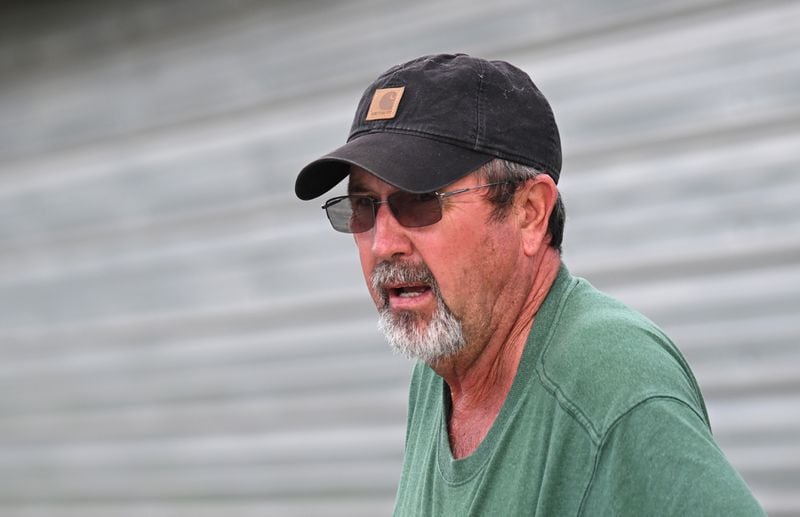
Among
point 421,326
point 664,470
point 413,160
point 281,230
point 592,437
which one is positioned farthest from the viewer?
point 281,230

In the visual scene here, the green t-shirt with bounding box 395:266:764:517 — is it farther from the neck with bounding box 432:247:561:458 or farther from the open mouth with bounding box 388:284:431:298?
the open mouth with bounding box 388:284:431:298

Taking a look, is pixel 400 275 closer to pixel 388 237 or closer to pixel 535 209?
pixel 388 237

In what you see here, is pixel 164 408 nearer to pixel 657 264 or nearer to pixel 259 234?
pixel 259 234

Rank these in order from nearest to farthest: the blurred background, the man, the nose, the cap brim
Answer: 1. the man
2. the cap brim
3. the nose
4. the blurred background

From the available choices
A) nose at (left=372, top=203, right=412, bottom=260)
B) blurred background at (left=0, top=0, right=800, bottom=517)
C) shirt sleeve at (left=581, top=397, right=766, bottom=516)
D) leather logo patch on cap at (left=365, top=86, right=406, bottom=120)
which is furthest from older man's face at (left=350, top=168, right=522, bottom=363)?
blurred background at (left=0, top=0, right=800, bottom=517)

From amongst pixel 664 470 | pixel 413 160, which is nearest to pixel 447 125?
pixel 413 160

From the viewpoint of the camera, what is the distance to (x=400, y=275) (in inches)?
74.9

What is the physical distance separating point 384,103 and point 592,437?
0.73m

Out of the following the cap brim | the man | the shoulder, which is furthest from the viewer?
the cap brim

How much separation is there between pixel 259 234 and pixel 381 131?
2.99m

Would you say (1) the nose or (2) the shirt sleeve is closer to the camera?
(2) the shirt sleeve

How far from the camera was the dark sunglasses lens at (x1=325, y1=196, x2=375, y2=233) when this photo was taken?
1.96 m

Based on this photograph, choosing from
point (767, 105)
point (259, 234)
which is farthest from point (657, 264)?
point (259, 234)

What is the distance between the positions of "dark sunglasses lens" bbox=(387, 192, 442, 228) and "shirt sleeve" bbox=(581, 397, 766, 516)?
21.6 inches
